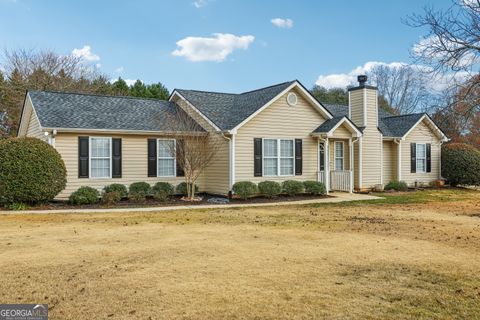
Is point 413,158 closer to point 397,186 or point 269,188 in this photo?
point 397,186

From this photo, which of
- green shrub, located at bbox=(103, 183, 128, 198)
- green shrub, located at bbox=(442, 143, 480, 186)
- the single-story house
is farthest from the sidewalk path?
green shrub, located at bbox=(442, 143, 480, 186)

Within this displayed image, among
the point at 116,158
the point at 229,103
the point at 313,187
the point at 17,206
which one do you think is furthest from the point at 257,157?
the point at 17,206

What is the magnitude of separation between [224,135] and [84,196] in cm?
605

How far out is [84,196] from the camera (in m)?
15.6

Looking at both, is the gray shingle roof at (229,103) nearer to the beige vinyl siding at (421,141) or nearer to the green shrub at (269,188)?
the green shrub at (269,188)

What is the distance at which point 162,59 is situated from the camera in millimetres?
25109

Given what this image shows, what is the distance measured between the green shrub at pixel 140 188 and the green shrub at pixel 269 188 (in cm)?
465

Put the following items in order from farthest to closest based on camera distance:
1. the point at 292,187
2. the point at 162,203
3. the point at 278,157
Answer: the point at 278,157
the point at 292,187
the point at 162,203

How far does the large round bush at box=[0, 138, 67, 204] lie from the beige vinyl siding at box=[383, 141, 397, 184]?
17.0 m

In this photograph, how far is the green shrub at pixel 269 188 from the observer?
17688mm

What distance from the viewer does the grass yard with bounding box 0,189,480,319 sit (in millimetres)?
4844

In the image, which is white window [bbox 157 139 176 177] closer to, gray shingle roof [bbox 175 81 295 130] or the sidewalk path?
gray shingle roof [bbox 175 81 295 130]

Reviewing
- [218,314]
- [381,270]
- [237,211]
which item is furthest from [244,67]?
[218,314]

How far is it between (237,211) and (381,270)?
7.83 metres
